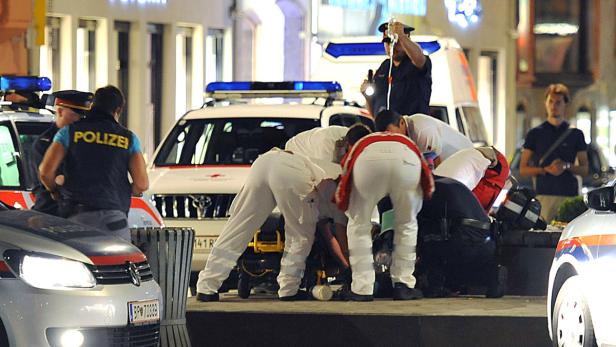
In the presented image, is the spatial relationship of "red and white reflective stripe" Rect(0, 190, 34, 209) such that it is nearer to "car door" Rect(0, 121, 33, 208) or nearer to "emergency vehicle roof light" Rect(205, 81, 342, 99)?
"car door" Rect(0, 121, 33, 208)

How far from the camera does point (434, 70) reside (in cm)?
2239

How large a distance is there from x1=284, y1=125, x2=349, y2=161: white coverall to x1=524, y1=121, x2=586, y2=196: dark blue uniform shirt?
5.26 meters

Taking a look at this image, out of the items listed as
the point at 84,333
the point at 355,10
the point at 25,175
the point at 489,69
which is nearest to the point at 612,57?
the point at 489,69

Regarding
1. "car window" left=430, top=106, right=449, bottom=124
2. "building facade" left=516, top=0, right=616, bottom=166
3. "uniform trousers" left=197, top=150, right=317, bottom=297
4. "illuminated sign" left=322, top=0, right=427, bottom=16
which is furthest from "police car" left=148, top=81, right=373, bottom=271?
"building facade" left=516, top=0, right=616, bottom=166

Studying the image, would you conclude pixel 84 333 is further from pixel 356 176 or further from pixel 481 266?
pixel 481 266

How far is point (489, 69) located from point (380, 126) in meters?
32.6

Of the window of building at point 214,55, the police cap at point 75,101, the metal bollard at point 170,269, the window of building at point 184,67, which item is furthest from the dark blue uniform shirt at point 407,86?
the window of building at point 214,55

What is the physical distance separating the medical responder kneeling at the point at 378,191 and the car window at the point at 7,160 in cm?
278

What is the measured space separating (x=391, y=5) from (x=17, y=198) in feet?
87.8

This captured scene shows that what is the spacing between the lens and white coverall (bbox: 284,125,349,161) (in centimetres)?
1441

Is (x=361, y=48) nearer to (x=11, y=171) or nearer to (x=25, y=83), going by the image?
(x=25, y=83)

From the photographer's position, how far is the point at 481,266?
14312mm

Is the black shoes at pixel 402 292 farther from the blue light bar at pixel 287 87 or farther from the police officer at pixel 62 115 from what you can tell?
the blue light bar at pixel 287 87

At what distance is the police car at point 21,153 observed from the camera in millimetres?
14914
